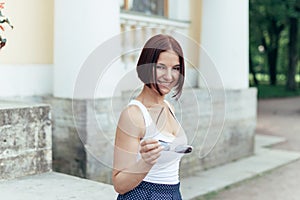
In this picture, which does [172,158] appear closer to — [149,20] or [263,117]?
[149,20]

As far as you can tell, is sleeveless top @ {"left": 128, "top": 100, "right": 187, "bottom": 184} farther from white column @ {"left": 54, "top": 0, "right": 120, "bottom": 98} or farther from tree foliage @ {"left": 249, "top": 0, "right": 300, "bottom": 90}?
tree foliage @ {"left": 249, "top": 0, "right": 300, "bottom": 90}

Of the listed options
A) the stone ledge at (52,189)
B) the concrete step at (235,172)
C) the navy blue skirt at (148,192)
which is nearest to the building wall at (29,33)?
the stone ledge at (52,189)

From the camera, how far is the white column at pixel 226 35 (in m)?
7.84

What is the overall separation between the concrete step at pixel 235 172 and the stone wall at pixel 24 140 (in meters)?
2.10

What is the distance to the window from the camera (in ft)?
23.7

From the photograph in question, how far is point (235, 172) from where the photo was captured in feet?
24.5

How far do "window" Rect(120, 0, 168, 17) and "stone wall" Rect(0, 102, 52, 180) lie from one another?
3063 millimetres

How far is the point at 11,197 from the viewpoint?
3734mm

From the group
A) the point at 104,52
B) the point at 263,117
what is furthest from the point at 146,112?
the point at 263,117

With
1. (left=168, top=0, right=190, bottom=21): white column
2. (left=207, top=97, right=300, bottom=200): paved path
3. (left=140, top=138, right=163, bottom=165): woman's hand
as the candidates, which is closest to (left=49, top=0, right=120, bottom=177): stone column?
(left=207, top=97, right=300, bottom=200): paved path

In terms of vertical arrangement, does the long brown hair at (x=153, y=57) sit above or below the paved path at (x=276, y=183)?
above

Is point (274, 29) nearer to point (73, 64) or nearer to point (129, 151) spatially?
point (73, 64)

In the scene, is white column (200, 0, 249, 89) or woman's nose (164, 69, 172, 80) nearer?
woman's nose (164, 69, 172, 80)

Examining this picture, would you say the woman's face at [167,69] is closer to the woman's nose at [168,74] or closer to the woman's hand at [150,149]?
the woman's nose at [168,74]
